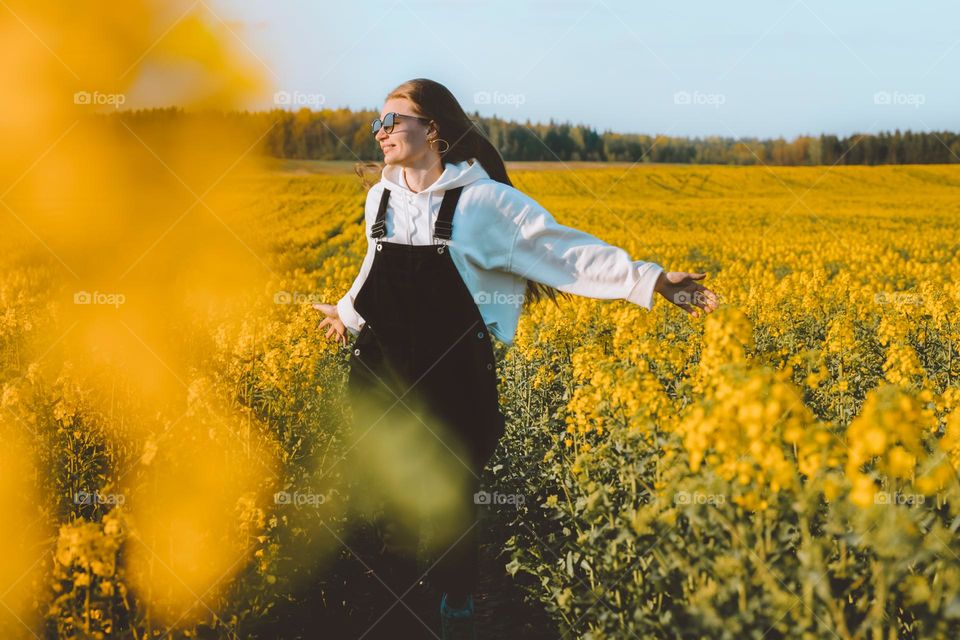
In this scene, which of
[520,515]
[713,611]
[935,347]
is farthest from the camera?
[935,347]

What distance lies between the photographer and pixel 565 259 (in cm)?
304

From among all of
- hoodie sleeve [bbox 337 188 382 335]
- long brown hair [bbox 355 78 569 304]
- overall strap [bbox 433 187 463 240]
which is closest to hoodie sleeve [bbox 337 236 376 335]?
hoodie sleeve [bbox 337 188 382 335]

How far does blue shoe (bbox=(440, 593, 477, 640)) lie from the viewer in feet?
10.2

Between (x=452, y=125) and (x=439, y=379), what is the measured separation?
3.26ft

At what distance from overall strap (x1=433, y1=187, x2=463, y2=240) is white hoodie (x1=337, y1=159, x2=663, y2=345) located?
0.02m

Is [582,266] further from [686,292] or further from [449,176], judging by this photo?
[449,176]

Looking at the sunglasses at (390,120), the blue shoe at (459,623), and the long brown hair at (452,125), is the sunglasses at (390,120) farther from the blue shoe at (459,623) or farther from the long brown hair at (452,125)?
the blue shoe at (459,623)

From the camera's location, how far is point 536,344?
5.01m

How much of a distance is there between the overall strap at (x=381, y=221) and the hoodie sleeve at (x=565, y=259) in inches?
20.5

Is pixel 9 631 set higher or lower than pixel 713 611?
lower

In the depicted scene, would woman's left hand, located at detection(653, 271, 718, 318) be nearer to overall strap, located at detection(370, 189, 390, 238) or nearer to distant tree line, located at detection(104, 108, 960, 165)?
overall strap, located at detection(370, 189, 390, 238)

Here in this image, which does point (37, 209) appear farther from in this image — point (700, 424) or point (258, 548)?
point (700, 424)

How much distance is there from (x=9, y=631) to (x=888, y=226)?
2232cm

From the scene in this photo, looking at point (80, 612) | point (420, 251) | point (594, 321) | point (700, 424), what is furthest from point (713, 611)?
point (594, 321)
